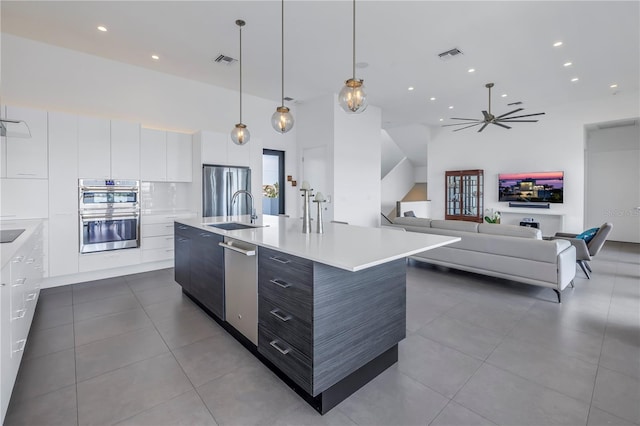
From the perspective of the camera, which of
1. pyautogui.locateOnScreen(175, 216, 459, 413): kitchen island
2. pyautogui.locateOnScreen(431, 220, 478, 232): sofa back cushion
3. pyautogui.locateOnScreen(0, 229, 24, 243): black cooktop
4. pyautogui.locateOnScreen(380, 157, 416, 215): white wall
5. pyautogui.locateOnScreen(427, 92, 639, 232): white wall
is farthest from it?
pyautogui.locateOnScreen(380, 157, 416, 215): white wall

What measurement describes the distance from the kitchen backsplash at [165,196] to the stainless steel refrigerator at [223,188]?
46cm

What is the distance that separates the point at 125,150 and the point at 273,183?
2928 mm

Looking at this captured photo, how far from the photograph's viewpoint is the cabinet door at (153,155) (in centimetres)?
441

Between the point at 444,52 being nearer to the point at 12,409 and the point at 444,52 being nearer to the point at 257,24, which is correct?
the point at 257,24

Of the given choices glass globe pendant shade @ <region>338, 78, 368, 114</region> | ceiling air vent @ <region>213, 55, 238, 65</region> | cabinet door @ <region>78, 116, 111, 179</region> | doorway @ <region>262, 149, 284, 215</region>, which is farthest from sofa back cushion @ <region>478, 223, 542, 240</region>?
cabinet door @ <region>78, 116, 111, 179</region>

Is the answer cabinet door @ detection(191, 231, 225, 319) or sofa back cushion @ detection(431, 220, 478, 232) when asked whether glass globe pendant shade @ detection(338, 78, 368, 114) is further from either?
sofa back cushion @ detection(431, 220, 478, 232)

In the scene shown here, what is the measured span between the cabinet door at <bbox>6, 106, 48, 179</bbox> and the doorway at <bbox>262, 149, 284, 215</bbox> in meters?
3.56

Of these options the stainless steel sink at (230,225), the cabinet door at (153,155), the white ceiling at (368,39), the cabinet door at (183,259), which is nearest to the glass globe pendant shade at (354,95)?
the white ceiling at (368,39)

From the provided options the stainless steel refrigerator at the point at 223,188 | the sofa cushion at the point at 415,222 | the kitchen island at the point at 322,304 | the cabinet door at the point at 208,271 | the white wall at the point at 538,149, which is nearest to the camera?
the kitchen island at the point at 322,304

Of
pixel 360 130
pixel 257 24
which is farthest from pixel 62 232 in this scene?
pixel 360 130

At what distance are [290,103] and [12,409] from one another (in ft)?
20.0

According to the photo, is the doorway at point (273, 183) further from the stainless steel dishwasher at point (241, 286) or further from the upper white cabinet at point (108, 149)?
the stainless steel dishwasher at point (241, 286)

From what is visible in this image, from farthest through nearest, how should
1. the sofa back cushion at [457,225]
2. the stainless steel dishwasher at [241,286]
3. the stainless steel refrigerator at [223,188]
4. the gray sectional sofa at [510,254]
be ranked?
the stainless steel refrigerator at [223,188] → the sofa back cushion at [457,225] → the gray sectional sofa at [510,254] → the stainless steel dishwasher at [241,286]

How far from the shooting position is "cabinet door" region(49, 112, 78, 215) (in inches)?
145
